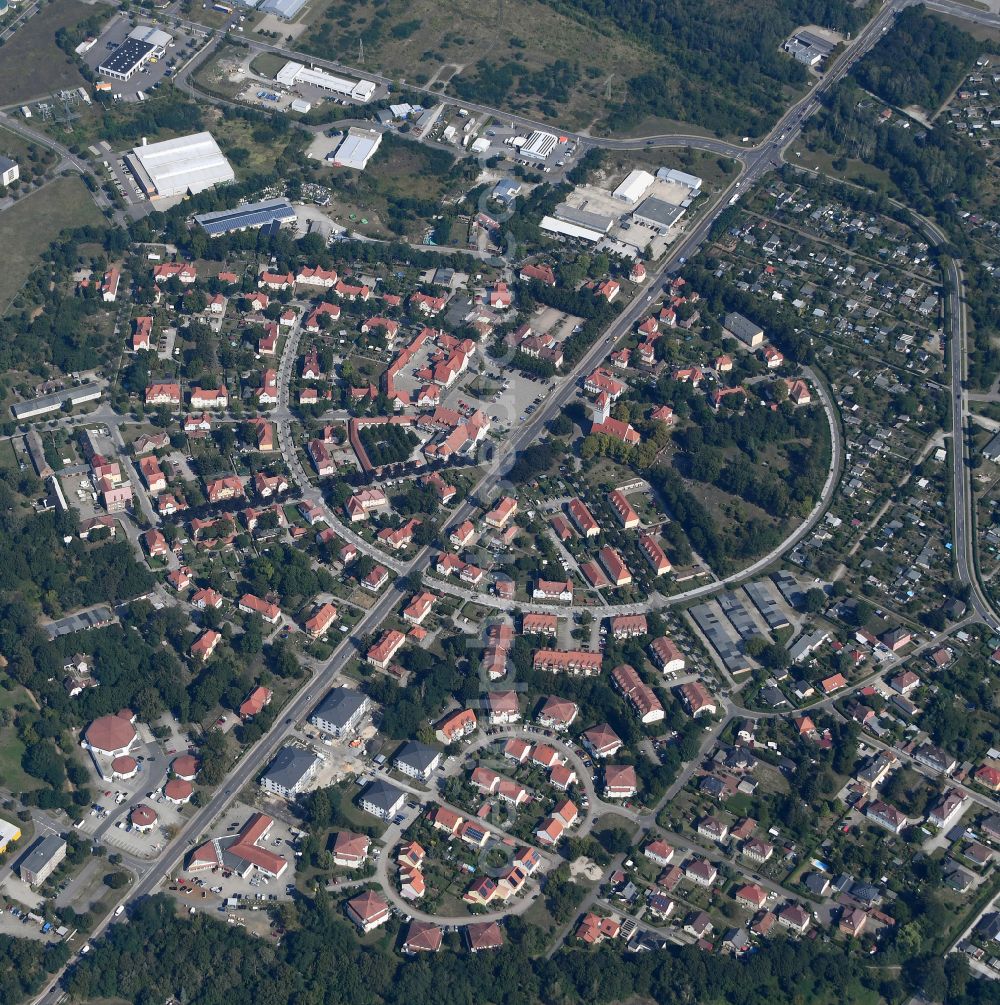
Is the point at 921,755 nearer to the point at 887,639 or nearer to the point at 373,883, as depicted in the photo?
the point at 887,639

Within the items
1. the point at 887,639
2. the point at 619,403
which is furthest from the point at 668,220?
the point at 887,639

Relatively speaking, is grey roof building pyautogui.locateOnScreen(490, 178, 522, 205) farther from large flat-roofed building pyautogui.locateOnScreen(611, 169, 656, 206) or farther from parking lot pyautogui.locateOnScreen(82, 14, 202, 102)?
parking lot pyautogui.locateOnScreen(82, 14, 202, 102)

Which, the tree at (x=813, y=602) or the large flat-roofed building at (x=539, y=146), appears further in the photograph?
the large flat-roofed building at (x=539, y=146)

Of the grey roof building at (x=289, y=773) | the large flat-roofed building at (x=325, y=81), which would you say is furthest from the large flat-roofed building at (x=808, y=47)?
the grey roof building at (x=289, y=773)

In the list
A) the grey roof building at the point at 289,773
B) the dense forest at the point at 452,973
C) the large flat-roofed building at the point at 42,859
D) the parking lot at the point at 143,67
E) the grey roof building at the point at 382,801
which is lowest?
the dense forest at the point at 452,973

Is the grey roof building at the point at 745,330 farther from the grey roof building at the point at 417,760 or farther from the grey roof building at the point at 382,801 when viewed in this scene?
the grey roof building at the point at 382,801

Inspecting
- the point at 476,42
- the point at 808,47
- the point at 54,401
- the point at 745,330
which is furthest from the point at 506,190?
the point at 54,401
